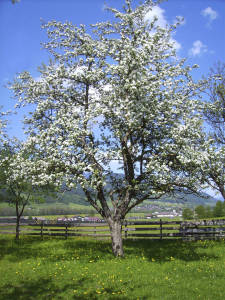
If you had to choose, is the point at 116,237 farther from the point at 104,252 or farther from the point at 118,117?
the point at 118,117

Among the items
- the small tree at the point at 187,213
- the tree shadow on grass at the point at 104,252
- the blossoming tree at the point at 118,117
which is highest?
the blossoming tree at the point at 118,117

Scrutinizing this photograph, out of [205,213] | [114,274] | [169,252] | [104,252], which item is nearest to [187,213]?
[205,213]

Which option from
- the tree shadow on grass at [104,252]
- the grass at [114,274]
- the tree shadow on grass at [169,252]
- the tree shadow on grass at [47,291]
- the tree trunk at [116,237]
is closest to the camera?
the tree shadow on grass at [47,291]

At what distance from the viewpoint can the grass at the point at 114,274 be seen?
1160 centimetres

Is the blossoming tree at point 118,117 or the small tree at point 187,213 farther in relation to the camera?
the small tree at point 187,213

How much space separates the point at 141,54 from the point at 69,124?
5.74 m

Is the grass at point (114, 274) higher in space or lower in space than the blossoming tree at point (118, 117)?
lower

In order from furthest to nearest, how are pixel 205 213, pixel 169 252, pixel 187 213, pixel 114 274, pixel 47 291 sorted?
pixel 187 213, pixel 205 213, pixel 169 252, pixel 114 274, pixel 47 291

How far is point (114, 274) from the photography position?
14188 millimetres

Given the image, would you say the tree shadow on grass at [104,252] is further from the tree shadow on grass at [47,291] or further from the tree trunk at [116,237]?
the tree shadow on grass at [47,291]

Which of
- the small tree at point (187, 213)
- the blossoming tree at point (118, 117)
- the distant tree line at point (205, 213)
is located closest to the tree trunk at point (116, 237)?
the blossoming tree at point (118, 117)

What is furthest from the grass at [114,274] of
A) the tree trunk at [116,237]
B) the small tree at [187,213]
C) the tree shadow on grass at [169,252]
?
the small tree at [187,213]

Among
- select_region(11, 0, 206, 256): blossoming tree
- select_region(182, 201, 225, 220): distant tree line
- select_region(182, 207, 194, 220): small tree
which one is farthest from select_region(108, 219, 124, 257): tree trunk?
select_region(182, 207, 194, 220): small tree

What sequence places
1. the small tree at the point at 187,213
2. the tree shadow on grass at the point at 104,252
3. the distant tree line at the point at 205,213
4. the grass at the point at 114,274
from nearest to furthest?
the grass at the point at 114,274 → the tree shadow on grass at the point at 104,252 → the distant tree line at the point at 205,213 → the small tree at the point at 187,213
